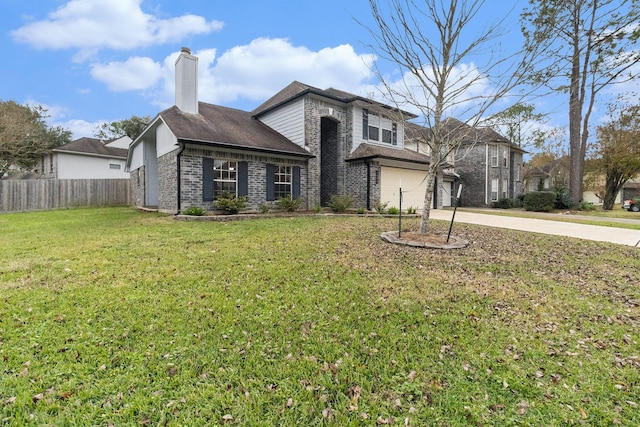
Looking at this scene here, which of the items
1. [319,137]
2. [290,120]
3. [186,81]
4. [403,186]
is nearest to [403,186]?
[403,186]

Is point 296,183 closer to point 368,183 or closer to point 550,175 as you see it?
point 368,183

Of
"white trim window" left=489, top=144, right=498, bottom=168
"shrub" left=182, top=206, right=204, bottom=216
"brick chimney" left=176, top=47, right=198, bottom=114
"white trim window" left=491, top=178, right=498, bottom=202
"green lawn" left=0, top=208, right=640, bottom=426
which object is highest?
"brick chimney" left=176, top=47, right=198, bottom=114

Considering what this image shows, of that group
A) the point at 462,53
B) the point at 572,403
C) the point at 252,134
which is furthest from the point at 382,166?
the point at 572,403

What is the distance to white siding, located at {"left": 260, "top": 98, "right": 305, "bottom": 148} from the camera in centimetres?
1434

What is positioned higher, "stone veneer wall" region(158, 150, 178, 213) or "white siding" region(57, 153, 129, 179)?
"white siding" region(57, 153, 129, 179)

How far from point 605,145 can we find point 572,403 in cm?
2659

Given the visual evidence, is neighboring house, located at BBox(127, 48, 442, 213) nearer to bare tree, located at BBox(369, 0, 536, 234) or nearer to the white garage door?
the white garage door

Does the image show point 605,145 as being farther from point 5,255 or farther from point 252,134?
point 5,255

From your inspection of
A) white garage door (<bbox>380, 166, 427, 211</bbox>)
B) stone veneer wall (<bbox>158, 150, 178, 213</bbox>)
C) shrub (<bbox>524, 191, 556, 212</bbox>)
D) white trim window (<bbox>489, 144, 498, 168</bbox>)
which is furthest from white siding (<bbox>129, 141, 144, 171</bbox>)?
white trim window (<bbox>489, 144, 498, 168</bbox>)

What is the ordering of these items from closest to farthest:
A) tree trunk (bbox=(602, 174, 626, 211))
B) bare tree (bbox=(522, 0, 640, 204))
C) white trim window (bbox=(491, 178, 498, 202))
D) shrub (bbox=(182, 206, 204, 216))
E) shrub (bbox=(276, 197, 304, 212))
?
bare tree (bbox=(522, 0, 640, 204)) → shrub (bbox=(182, 206, 204, 216)) → shrub (bbox=(276, 197, 304, 212)) → tree trunk (bbox=(602, 174, 626, 211)) → white trim window (bbox=(491, 178, 498, 202))

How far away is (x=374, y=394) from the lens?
7.03ft

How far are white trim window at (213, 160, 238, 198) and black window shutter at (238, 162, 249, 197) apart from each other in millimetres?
161

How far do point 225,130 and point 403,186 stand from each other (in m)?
9.71

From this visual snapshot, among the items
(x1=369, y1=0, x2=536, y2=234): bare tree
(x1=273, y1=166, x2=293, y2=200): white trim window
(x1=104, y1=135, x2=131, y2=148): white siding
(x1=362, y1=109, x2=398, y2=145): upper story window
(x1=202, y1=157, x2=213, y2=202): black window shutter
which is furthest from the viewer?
(x1=104, y1=135, x2=131, y2=148): white siding
